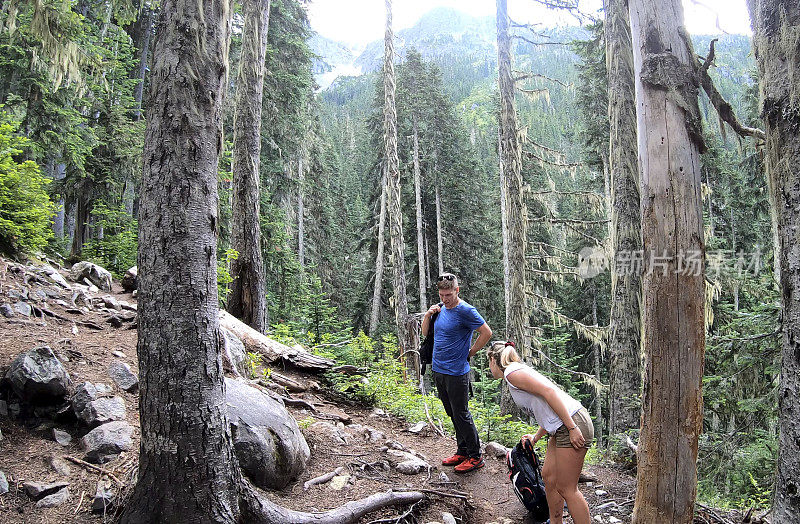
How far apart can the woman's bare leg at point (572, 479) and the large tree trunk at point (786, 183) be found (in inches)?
47.2

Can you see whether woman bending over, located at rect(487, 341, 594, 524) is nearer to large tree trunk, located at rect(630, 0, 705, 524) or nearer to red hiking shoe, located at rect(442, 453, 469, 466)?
large tree trunk, located at rect(630, 0, 705, 524)

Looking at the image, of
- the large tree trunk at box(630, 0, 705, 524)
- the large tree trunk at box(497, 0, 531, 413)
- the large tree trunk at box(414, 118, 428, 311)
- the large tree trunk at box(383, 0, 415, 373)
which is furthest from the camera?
the large tree trunk at box(414, 118, 428, 311)

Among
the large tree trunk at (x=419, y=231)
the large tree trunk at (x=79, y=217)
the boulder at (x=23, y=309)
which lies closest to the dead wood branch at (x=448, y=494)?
the boulder at (x=23, y=309)

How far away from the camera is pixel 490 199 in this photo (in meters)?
29.5

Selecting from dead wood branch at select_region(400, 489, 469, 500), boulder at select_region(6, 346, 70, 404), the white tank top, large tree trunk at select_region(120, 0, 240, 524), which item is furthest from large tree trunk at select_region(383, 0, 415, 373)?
large tree trunk at select_region(120, 0, 240, 524)

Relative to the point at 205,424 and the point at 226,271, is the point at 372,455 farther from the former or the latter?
the point at 226,271

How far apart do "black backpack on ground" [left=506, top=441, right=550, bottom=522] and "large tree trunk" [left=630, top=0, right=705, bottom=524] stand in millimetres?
1028

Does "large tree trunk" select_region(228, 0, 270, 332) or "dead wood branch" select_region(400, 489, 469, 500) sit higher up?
"large tree trunk" select_region(228, 0, 270, 332)

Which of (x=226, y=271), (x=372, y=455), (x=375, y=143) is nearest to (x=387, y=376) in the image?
(x=372, y=455)

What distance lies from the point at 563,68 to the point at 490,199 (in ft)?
272

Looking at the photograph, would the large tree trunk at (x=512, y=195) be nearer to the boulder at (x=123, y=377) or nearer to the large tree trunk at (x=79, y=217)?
the boulder at (x=123, y=377)

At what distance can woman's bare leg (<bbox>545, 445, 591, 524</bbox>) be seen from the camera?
3.53 metres

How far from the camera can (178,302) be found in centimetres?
271

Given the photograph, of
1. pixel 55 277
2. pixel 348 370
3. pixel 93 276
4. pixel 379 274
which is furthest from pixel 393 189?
pixel 55 277
